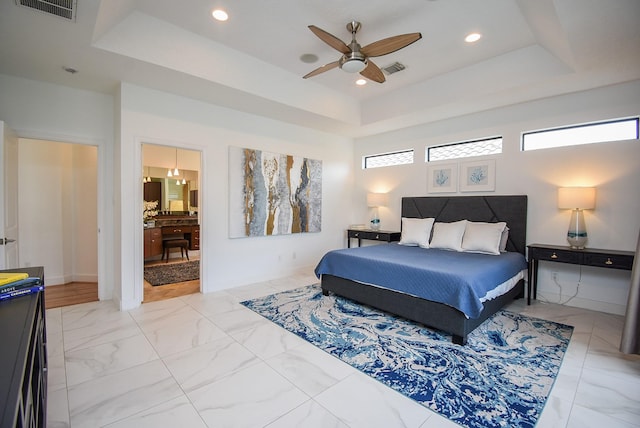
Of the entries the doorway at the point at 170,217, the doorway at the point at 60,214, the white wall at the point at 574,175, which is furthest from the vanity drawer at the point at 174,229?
the white wall at the point at 574,175

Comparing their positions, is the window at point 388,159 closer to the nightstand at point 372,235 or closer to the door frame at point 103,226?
the nightstand at point 372,235

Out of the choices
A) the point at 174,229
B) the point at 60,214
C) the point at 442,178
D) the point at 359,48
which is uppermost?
the point at 359,48

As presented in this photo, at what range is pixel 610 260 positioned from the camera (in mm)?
3254

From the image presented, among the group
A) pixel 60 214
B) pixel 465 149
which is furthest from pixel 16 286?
pixel 465 149

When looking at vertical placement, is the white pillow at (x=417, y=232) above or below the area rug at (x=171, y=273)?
above

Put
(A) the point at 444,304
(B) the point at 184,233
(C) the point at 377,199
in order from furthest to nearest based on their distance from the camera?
1. (B) the point at 184,233
2. (C) the point at 377,199
3. (A) the point at 444,304

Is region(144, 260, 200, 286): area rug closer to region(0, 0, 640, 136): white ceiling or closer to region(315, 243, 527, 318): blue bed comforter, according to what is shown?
region(315, 243, 527, 318): blue bed comforter

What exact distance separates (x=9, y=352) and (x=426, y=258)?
3.46m

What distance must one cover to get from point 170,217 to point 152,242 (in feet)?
4.26

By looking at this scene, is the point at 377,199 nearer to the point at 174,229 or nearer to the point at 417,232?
the point at 417,232

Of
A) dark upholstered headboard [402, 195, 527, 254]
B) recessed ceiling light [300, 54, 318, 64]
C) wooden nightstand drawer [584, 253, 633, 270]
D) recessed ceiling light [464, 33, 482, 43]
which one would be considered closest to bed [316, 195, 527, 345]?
dark upholstered headboard [402, 195, 527, 254]

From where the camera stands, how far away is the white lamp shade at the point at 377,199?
227 inches

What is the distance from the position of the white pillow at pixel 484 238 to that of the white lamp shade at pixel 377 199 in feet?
5.92

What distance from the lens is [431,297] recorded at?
2.87 metres
